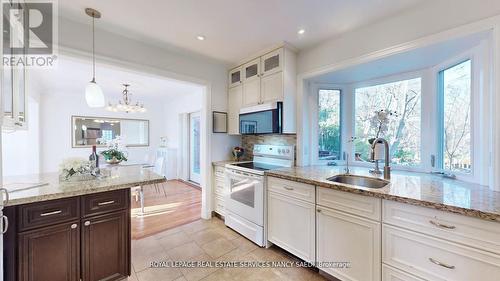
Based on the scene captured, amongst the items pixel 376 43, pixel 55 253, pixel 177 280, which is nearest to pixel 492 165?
pixel 376 43

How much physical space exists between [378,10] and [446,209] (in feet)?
5.65

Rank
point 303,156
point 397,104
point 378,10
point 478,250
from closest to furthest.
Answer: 1. point 478,250
2. point 378,10
3. point 397,104
4. point 303,156

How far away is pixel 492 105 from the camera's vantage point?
1460 mm

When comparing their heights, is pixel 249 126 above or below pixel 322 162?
above

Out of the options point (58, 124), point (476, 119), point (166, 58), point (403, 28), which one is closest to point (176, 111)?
point (58, 124)

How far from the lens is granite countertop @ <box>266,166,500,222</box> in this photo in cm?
114

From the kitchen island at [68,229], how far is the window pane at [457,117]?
110 inches

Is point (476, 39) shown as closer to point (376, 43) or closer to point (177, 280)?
point (376, 43)

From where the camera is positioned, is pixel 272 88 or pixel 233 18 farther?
pixel 272 88

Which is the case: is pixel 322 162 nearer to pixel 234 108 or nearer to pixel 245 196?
pixel 245 196

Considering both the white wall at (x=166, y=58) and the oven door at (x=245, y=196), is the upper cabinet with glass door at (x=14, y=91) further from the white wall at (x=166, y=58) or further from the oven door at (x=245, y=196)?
the oven door at (x=245, y=196)

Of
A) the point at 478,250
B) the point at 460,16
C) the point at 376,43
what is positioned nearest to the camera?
the point at 478,250

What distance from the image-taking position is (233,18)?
6.50 ft

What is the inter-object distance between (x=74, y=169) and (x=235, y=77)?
238cm
